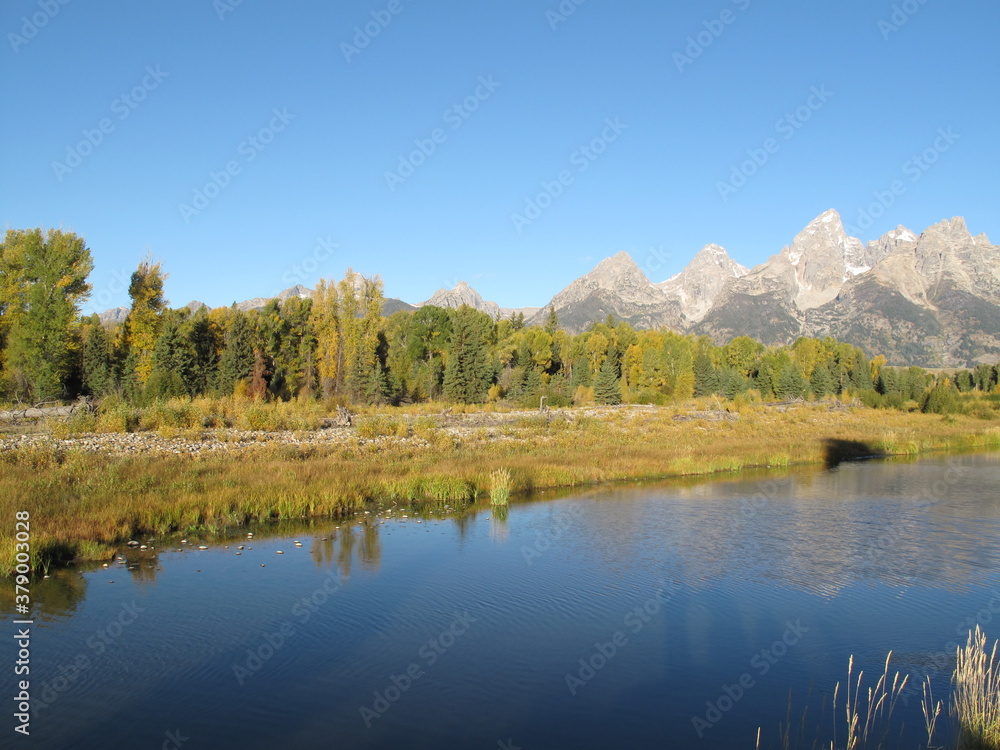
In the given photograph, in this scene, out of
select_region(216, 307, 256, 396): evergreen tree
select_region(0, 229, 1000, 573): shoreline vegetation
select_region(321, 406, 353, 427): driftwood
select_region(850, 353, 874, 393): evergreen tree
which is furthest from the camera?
select_region(850, 353, 874, 393): evergreen tree

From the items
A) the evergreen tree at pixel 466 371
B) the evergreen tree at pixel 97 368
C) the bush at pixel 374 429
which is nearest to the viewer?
the bush at pixel 374 429

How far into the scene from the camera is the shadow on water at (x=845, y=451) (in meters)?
33.5

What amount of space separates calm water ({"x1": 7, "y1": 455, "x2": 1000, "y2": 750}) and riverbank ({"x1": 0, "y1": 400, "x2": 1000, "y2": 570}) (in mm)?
1288

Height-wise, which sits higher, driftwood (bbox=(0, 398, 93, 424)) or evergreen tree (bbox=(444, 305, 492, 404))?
evergreen tree (bbox=(444, 305, 492, 404))

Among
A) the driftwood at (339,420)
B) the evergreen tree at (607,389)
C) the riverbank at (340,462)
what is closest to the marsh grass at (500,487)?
the riverbank at (340,462)

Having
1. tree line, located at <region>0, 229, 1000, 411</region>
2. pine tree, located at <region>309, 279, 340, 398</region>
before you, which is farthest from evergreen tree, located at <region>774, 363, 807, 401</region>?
pine tree, located at <region>309, 279, 340, 398</region>

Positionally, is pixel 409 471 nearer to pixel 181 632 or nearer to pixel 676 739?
pixel 181 632

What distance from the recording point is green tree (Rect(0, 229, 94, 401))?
40125 mm

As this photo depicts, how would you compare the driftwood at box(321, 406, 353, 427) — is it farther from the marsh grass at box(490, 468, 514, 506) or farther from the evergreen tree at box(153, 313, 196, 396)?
the marsh grass at box(490, 468, 514, 506)

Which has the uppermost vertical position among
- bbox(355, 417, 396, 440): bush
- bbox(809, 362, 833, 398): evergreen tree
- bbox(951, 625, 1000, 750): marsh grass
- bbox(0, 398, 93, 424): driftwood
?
bbox(809, 362, 833, 398): evergreen tree

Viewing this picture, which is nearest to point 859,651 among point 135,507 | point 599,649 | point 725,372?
point 599,649

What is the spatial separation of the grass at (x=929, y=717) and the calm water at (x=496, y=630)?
0.28 m

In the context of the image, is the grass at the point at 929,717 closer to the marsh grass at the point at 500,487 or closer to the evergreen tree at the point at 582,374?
the marsh grass at the point at 500,487

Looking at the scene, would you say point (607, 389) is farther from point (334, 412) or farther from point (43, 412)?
point (43, 412)
